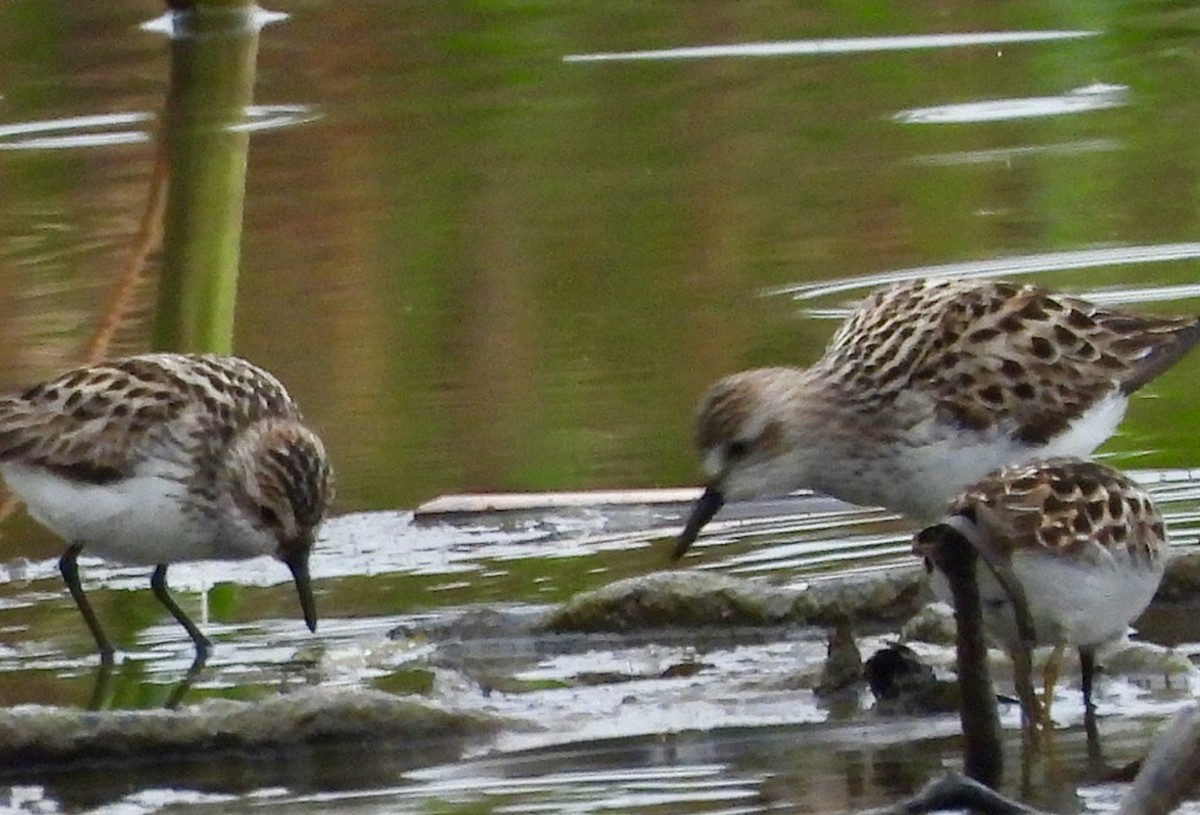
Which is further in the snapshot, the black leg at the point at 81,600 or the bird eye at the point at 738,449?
the bird eye at the point at 738,449

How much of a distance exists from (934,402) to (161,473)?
6.75 feet

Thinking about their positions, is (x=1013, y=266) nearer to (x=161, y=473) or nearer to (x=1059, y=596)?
(x=161, y=473)

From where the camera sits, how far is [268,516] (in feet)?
25.4

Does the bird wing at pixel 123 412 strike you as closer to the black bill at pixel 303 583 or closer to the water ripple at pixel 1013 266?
the black bill at pixel 303 583

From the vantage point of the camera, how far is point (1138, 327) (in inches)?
326

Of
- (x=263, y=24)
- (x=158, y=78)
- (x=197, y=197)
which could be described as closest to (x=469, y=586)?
(x=197, y=197)

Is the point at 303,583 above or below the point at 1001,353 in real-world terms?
below

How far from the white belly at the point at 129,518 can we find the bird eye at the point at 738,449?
1.38 meters

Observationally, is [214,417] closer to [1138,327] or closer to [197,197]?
[1138,327]

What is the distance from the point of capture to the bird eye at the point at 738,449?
7852mm

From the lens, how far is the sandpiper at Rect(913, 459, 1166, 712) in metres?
6.25

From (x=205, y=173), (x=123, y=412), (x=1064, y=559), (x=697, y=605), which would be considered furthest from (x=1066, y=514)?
(x=205, y=173)

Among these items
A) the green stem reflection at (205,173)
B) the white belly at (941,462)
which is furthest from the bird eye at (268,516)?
the green stem reflection at (205,173)

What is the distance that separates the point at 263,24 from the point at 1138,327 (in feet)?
34.5
